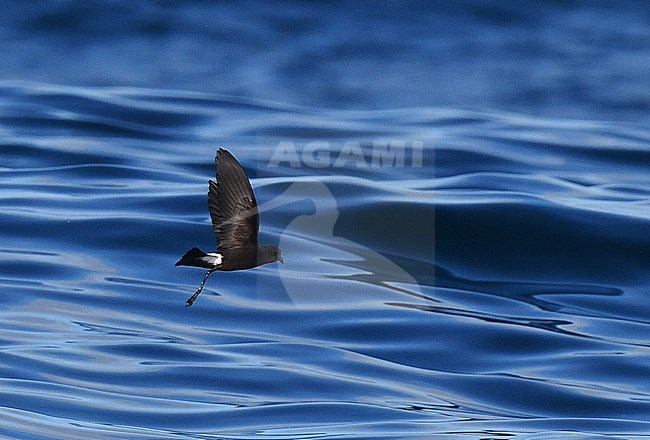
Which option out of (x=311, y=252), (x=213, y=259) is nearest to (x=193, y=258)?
(x=213, y=259)

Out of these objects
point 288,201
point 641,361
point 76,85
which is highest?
point 76,85

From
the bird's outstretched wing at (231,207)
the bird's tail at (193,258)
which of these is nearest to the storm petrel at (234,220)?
the bird's outstretched wing at (231,207)

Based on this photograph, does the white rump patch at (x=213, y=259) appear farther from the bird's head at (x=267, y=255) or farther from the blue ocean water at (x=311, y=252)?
the blue ocean water at (x=311, y=252)

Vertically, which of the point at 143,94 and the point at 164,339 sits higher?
the point at 143,94

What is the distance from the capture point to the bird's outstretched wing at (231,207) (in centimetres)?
353

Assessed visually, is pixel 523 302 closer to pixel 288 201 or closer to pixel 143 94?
pixel 288 201

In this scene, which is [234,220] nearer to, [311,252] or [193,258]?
[193,258]

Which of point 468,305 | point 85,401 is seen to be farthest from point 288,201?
point 85,401

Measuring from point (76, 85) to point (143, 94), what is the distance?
1.36m

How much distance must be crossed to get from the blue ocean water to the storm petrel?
4472 millimetres

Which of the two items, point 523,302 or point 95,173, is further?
point 95,173

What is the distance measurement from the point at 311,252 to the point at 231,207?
10534 millimetres

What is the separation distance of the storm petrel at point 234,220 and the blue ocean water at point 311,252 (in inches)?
176

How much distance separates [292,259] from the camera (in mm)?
13492
